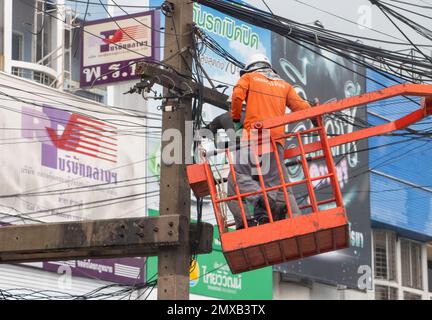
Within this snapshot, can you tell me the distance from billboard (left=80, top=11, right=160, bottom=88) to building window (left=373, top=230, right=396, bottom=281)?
1191 centimetres

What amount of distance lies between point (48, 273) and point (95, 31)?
234 inches

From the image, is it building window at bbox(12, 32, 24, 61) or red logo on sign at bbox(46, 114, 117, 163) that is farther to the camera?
building window at bbox(12, 32, 24, 61)

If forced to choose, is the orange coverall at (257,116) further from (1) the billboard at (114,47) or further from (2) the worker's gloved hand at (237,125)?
(1) the billboard at (114,47)

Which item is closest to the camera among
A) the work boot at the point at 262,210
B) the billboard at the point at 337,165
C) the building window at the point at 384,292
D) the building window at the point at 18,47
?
the work boot at the point at 262,210

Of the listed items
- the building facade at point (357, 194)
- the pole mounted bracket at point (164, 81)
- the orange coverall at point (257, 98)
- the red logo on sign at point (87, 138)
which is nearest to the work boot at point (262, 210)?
the orange coverall at point (257, 98)

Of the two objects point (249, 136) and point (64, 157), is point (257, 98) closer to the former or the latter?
point (249, 136)

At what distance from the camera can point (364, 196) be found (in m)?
33.4

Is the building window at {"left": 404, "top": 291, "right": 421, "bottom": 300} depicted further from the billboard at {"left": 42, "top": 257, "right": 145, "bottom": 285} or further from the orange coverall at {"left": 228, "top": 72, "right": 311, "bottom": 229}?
the orange coverall at {"left": 228, "top": 72, "right": 311, "bottom": 229}

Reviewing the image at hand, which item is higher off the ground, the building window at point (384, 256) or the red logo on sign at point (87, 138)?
the red logo on sign at point (87, 138)

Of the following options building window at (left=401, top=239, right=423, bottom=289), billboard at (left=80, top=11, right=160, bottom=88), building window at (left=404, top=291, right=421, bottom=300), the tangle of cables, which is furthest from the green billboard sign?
the tangle of cables

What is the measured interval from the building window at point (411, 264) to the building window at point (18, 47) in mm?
14560

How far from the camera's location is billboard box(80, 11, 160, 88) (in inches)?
981

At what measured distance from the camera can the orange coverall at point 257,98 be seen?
12148 millimetres

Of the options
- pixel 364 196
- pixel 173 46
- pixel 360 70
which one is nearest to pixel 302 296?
pixel 364 196
